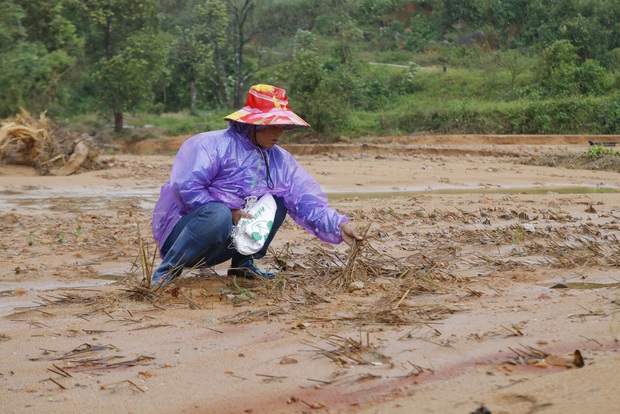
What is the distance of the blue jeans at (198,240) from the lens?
464cm

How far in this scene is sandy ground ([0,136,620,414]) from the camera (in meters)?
2.77

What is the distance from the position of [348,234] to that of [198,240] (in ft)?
2.87

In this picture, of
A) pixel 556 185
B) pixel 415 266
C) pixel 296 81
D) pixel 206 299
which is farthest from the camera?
pixel 296 81

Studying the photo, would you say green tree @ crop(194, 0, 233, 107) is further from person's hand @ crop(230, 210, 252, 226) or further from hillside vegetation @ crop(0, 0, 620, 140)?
person's hand @ crop(230, 210, 252, 226)

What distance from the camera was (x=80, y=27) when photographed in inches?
1040

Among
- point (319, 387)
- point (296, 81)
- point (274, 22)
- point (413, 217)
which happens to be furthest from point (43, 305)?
point (274, 22)

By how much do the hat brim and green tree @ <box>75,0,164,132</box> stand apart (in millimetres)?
19846

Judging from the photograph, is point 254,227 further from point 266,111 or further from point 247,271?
point 266,111

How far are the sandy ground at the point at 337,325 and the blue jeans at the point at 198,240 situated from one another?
184 mm


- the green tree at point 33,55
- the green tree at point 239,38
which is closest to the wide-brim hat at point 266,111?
the green tree at point 33,55

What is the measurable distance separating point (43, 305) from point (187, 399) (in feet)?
6.71

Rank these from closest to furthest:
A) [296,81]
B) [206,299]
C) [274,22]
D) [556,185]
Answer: [206,299]
[556,185]
[296,81]
[274,22]

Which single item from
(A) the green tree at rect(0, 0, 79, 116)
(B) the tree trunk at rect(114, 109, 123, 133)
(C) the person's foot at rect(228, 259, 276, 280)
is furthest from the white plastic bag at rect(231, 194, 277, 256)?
(B) the tree trunk at rect(114, 109, 123, 133)

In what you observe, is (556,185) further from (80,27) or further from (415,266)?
(80,27)
